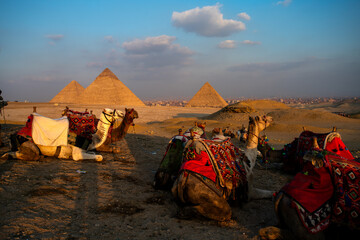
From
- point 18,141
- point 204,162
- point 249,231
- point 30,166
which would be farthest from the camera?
point 18,141

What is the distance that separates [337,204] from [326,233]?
13.9 inches

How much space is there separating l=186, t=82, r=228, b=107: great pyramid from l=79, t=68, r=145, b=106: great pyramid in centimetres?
1779

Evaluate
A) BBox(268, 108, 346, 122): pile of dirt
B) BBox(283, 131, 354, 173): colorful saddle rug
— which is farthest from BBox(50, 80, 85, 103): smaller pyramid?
BBox(283, 131, 354, 173): colorful saddle rug

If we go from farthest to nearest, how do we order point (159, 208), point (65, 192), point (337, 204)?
point (65, 192) → point (159, 208) → point (337, 204)

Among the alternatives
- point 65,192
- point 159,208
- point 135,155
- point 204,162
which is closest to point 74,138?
point 135,155

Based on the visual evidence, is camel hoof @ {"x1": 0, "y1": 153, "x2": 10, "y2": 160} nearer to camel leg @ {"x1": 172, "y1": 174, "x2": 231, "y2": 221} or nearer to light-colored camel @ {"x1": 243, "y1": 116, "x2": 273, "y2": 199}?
camel leg @ {"x1": 172, "y1": 174, "x2": 231, "y2": 221}

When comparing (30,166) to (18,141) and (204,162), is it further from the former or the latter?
(204,162)

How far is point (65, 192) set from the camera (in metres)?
4.23

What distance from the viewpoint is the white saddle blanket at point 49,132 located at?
588 centimetres

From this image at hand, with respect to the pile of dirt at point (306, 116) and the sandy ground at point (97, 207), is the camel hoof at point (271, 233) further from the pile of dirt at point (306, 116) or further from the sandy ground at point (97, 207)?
the pile of dirt at point (306, 116)

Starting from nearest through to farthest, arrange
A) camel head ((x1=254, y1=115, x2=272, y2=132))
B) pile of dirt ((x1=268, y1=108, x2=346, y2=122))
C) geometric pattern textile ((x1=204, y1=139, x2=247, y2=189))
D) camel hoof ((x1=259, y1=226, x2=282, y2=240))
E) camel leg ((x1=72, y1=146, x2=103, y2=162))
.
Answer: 1. camel hoof ((x1=259, y1=226, x2=282, y2=240))
2. geometric pattern textile ((x1=204, y1=139, x2=247, y2=189))
3. camel head ((x1=254, y1=115, x2=272, y2=132))
4. camel leg ((x1=72, y1=146, x2=103, y2=162))
5. pile of dirt ((x1=268, y1=108, x2=346, y2=122))

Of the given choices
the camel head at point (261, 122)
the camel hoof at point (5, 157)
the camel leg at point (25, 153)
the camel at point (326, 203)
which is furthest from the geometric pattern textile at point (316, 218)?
the camel hoof at point (5, 157)

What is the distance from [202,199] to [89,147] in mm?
4861

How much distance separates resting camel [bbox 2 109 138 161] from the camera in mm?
5777
